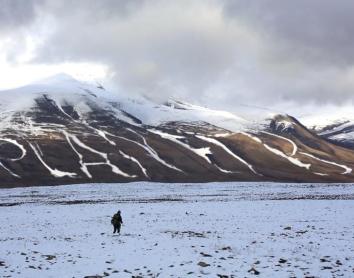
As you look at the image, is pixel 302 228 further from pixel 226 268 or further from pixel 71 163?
pixel 71 163

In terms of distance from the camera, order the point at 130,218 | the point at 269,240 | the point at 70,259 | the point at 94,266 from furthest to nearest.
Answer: the point at 130,218 < the point at 269,240 < the point at 70,259 < the point at 94,266

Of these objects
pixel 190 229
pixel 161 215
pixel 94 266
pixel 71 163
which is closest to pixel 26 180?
pixel 71 163

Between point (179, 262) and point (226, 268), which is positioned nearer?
point (226, 268)

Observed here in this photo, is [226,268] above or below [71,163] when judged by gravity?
below

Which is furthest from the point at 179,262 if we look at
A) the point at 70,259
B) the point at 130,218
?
the point at 130,218

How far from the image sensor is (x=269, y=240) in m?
30.0

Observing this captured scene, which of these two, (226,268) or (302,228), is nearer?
(226,268)

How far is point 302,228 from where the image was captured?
35125 mm

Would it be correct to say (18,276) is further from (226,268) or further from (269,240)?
(269,240)

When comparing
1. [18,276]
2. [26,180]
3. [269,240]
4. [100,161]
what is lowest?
[18,276]

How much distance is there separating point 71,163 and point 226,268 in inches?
6880

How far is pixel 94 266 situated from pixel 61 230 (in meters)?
15.1

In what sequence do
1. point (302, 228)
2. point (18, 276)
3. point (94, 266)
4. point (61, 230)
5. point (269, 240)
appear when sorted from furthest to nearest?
point (61, 230)
point (302, 228)
point (269, 240)
point (94, 266)
point (18, 276)

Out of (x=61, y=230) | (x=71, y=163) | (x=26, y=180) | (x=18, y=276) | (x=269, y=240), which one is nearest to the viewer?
(x=18, y=276)
